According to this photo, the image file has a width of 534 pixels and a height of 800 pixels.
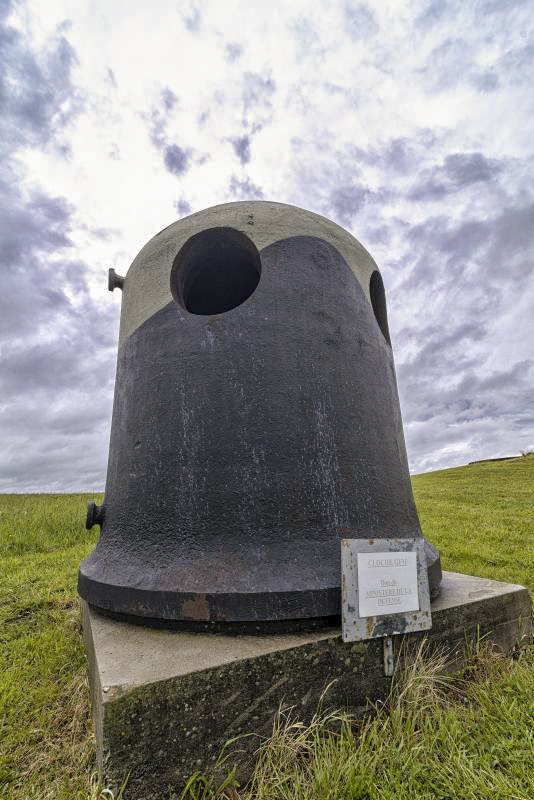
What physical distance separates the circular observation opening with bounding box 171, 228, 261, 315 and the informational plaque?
1.98 meters

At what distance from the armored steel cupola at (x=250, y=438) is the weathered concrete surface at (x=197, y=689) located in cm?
15

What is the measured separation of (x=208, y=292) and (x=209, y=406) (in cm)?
158

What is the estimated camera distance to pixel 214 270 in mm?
3758

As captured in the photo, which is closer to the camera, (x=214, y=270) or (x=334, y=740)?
(x=334, y=740)

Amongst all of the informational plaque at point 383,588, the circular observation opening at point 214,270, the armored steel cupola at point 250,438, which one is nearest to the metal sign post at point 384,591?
the informational plaque at point 383,588

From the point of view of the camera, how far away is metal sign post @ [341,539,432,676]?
2312 millimetres

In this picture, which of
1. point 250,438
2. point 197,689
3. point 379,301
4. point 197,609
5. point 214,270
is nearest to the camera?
point 197,689

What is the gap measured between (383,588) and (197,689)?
1.09 m

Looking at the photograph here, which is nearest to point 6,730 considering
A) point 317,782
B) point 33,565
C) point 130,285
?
point 317,782

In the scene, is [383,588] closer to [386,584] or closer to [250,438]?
[386,584]

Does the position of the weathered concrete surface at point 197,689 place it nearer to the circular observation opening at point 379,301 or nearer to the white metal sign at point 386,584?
the white metal sign at point 386,584

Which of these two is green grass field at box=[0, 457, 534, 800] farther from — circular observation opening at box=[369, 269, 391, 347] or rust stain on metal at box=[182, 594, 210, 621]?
circular observation opening at box=[369, 269, 391, 347]

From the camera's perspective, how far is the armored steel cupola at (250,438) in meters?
2.40

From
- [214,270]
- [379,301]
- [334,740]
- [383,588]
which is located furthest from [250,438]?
[379,301]
